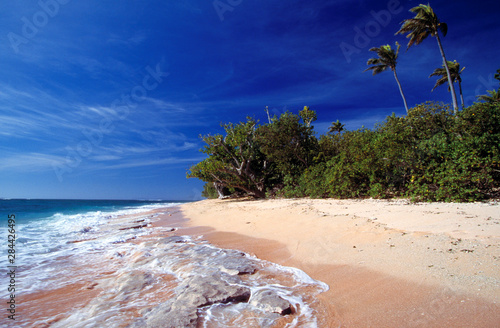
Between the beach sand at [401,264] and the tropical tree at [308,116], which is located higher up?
the tropical tree at [308,116]

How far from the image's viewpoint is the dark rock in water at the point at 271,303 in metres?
2.15

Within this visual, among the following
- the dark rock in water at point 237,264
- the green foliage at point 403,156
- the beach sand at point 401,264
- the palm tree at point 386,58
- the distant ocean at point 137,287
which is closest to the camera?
the beach sand at point 401,264

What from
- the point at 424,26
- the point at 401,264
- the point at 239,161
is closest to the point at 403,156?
the point at 401,264

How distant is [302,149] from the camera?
17062 millimetres

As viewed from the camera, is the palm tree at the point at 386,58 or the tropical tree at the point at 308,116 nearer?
the tropical tree at the point at 308,116

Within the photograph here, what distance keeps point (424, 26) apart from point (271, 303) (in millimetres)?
24794

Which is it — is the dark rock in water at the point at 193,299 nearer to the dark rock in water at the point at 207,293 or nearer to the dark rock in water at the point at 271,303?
the dark rock in water at the point at 207,293

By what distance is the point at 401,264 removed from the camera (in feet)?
9.52

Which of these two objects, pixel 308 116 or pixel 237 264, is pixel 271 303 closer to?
pixel 237 264

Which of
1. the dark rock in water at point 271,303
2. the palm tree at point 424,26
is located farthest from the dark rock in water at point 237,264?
the palm tree at point 424,26

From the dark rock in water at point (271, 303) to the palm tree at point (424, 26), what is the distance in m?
22.4

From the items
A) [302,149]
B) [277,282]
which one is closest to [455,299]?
[277,282]

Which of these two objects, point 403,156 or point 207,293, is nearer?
point 207,293

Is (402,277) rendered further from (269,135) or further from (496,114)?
(269,135)
